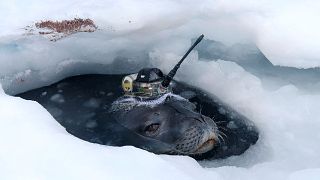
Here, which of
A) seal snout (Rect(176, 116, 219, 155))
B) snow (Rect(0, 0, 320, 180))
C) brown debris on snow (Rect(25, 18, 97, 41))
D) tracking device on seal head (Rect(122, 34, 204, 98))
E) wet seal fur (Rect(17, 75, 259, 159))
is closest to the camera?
snow (Rect(0, 0, 320, 180))

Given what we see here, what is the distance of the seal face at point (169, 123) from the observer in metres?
4.18

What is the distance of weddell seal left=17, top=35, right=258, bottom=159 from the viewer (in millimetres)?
4258

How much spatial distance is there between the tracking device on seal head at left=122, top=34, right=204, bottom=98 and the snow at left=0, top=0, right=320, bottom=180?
0.58 m

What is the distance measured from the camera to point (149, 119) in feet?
14.6

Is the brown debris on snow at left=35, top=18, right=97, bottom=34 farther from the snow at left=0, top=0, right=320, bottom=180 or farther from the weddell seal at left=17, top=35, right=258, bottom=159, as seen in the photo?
the weddell seal at left=17, top=35, right=258, bottom=159

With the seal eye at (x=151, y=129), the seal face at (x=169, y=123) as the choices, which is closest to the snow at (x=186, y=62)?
the seal face at (x=169, y=123)

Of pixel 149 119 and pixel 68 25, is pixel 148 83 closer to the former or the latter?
pixel 149 119

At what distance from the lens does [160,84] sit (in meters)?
4.62

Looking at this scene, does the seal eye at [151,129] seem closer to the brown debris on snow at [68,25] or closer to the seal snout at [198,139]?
the seal snout at [198,139]

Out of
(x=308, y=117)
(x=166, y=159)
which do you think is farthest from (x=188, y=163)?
(x=308, y=117)

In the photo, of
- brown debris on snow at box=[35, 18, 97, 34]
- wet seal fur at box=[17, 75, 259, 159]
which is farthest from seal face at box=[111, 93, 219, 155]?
brown debris on snow at box=[35, 18, 97, 34]

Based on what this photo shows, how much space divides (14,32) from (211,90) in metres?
2.10

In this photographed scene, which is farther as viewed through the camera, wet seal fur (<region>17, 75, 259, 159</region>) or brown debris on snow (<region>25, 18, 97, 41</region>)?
brown debris on snow (<region>25, 18, 97, 41</region>)
